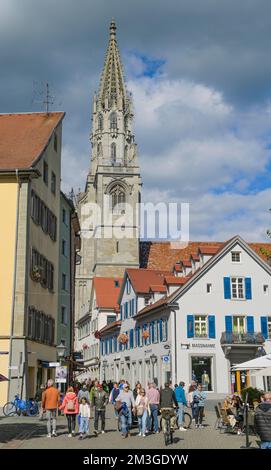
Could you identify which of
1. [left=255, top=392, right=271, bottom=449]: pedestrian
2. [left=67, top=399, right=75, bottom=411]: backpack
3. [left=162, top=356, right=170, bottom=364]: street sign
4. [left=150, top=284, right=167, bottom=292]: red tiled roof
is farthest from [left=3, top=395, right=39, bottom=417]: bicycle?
[left=150, top=284, right=167, bottom=292]: red tiled roof

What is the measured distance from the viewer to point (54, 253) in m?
38.0

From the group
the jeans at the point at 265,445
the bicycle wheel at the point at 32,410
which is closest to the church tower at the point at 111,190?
the bicycle wheel at the point at 32,410

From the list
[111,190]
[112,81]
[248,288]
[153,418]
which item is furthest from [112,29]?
[153,418]

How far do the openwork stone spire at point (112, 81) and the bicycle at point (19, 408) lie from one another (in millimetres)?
78063

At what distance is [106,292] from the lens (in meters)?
74.0

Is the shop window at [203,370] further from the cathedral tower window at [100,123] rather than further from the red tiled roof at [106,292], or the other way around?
the cathedral tower window at [100,123]

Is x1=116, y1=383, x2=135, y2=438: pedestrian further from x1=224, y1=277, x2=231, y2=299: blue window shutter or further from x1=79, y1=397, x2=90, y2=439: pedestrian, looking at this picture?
x1=224, y1=277, x2=231, y2=299: blue window shutter

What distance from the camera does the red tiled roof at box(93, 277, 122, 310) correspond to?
7131 centimetres

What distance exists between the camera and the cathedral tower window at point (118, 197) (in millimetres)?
91250

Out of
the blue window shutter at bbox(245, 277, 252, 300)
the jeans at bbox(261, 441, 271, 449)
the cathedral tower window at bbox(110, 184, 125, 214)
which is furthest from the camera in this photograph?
the cathedral tower window at bbox(110, 184, 125, 214)

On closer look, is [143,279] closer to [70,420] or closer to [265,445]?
[70,420]

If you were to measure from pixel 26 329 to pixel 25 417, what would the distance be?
4.56m

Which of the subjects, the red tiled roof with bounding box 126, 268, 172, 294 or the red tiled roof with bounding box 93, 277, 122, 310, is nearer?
the red tiled roof with bounding box 126, 268, 172, 294

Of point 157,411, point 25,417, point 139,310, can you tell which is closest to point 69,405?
point 157,411
